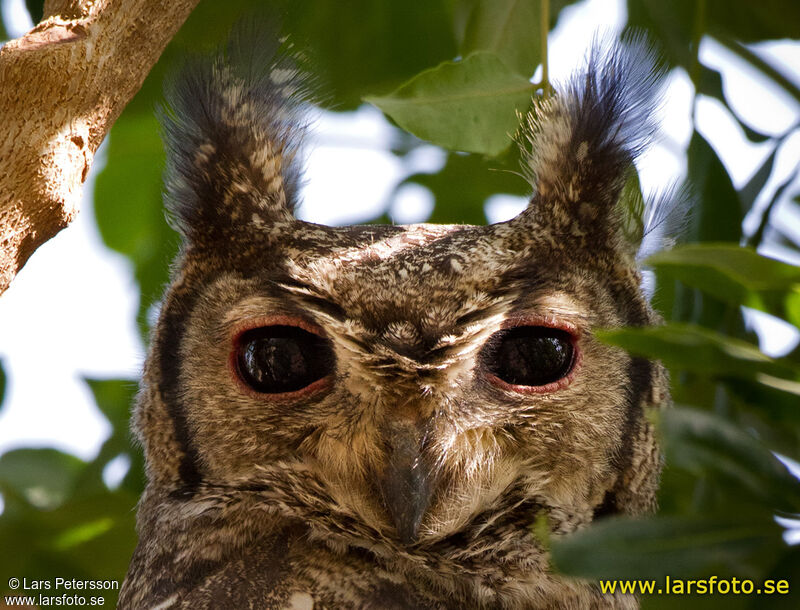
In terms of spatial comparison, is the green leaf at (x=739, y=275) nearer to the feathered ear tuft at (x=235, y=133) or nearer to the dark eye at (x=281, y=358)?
the dark eye at (x=281, y=358)

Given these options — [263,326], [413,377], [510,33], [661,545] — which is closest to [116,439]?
[263,326]

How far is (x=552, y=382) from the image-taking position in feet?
6.66

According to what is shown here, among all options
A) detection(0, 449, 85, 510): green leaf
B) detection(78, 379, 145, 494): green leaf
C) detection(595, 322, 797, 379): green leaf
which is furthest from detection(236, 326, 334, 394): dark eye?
detection(0, 449, 85, 510): green leaf

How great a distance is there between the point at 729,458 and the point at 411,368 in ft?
2.59

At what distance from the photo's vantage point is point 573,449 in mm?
2018

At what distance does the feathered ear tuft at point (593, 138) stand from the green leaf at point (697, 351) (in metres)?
1.08

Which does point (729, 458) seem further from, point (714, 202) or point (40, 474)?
point (40, 474)

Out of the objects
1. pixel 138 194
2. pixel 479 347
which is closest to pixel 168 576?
pixel 479 347

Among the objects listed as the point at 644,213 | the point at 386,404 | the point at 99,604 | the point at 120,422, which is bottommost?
the point at 99,604

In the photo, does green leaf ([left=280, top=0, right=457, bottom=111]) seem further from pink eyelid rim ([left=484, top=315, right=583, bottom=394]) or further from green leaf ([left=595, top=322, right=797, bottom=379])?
green leaf ([left=595, top=322, right=797, bottom=379])

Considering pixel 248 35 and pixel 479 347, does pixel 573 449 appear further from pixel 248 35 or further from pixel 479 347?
pixel 248 35

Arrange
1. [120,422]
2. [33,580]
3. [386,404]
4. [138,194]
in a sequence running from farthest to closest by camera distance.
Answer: [138,194], [120,422], [33,580], [386,404]

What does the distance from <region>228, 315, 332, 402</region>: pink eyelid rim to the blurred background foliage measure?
0.51m

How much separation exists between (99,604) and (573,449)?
5.05 ft
